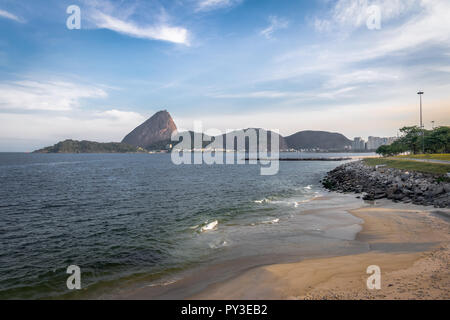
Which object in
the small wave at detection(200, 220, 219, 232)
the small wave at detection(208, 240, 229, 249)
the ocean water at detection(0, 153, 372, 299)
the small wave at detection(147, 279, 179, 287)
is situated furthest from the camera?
the small wave at detection(200, 220, 219, 232)

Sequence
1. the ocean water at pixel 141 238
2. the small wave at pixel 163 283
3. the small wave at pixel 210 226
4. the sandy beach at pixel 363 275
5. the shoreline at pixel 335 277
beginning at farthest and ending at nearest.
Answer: the small wave at pixel 210 226 → the ocean water at pixel 141 238 → the small wave at pixel 163 283 → the shoreline at pixel 335 277 → the sandy beach at pixel 363 275

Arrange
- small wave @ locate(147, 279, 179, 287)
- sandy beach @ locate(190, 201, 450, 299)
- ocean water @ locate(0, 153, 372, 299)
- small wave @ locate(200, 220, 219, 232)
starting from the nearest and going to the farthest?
sandy beach @ locate(190, 201, 450, 299)
small wave @ locate(147, 279, 179, 287)
ocean water @ locate(0, 153, 372, 299)
small wave @ locate(200, 220, 219, 232)

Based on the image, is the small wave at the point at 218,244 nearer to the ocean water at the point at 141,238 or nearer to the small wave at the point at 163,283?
the ocean water at the point at 141,238

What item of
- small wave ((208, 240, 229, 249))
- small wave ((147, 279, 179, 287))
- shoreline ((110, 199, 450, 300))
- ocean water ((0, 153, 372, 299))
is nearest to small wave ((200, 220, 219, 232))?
ocean water ((0, 153, 372, 299))

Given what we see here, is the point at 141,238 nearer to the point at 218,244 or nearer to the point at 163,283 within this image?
the point at 218,244

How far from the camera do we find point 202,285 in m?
9.60

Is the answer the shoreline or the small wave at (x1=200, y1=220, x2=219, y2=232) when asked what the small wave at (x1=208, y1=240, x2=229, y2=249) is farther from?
the small wave at (x1=200, y1=220, x2=219, y2=232)

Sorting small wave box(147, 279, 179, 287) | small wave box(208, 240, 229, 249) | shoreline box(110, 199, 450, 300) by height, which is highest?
shoreline box(110, 199, 450, 300)

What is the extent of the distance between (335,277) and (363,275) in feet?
3.45

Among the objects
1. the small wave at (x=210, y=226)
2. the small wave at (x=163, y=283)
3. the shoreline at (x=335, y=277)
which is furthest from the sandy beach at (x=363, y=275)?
the small wave at (x=210, y=226)

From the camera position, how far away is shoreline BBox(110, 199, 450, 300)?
7848 millimetres

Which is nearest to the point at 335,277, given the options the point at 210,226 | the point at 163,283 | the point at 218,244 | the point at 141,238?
the point at 163,283

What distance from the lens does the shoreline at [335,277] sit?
25.7 ft
